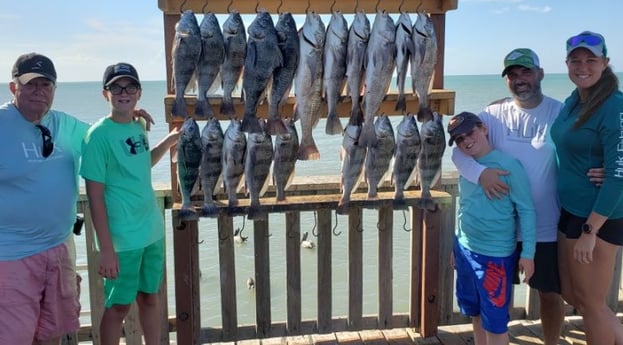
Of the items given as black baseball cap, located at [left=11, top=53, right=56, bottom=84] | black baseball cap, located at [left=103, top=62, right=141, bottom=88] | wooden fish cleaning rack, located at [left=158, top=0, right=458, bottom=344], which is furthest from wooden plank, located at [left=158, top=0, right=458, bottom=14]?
black baseball cap, located at [left=11, top=53, right=56, bottom=84]

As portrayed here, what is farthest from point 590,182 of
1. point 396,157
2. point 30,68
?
point 30,68

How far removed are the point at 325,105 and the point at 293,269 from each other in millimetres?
1053

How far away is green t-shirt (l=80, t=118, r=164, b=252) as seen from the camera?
2.42m

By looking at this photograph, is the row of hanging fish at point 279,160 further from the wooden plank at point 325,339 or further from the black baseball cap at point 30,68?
the wooden plank at point 325,339

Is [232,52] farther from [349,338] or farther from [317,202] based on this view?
[349,338]

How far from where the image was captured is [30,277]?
2375 mm

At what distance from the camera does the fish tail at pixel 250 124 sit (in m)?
2.68

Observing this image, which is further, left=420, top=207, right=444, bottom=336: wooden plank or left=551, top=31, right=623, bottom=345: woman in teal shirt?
left=420, top=207, right=444, bottom=336: wooden plank

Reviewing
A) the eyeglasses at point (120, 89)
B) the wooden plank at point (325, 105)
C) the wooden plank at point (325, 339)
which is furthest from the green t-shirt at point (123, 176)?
the wooden plank at point (325, 339)

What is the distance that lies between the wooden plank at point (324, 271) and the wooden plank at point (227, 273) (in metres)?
0.53

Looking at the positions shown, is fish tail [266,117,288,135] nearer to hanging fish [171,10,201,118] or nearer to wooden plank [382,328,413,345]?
hanging fish [171,10,201,118]

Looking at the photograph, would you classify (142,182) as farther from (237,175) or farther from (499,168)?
(499,168)

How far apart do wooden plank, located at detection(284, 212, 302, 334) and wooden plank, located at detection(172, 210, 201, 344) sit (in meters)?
0.54

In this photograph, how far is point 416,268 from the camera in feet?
11.0
